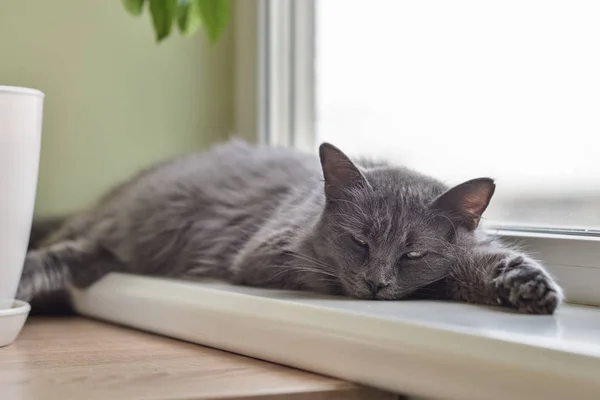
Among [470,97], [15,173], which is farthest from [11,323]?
Answer: [470,97]

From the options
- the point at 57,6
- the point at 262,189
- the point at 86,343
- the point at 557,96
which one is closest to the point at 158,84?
the point at 57,6

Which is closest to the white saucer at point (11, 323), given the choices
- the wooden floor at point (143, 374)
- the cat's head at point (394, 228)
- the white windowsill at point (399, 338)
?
the wooden floor at point (143, 374)

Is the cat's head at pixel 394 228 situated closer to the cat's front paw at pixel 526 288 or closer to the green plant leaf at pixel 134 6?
the cat's front paw at pixel 526 288

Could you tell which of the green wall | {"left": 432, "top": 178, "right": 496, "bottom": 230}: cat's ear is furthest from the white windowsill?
the green wall

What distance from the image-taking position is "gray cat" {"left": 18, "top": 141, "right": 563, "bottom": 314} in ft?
4.14

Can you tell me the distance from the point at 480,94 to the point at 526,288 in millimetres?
601

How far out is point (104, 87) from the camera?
196 centimetres

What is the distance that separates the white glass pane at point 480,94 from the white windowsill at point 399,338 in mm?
317

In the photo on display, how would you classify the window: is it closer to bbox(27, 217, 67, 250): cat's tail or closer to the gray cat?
the gray cat

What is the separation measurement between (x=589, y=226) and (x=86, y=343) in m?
0.95

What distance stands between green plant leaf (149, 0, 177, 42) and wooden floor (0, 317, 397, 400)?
655 millimetres

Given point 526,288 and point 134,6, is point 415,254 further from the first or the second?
point 134,6

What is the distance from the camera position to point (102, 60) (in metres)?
1.96

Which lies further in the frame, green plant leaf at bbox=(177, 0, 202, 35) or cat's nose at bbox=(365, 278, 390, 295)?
green plant leaf at bbox=(177, 0, 202, 35)
